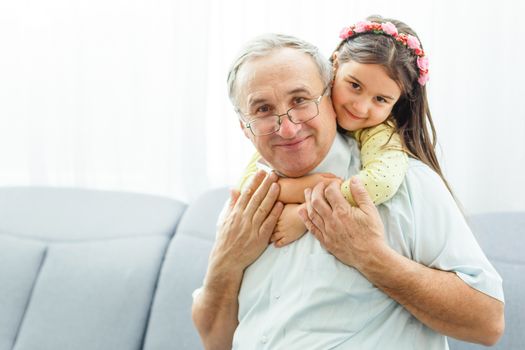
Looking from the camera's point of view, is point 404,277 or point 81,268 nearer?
point 404,277

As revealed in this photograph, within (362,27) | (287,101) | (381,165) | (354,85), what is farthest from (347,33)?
(381,165)

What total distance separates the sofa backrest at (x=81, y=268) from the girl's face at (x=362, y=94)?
98 centimetres

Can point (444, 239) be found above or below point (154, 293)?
above

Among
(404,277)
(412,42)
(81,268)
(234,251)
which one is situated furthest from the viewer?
(81,268)

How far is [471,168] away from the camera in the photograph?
235 cm

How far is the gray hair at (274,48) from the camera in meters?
1.60

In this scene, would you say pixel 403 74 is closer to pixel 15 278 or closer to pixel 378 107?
pixel 378 107

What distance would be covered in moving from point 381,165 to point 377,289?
30cm

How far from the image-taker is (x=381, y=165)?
1.56 m

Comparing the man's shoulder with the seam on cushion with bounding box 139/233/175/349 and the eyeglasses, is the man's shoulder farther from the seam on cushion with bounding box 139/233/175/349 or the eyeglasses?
the seam on cushion with bounding box 139/233/175/349

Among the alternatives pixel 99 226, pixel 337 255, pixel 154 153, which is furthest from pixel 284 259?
pixel 154 153

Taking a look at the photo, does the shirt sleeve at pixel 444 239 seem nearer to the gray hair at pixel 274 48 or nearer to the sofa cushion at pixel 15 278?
the gray hair at pixel 274 48

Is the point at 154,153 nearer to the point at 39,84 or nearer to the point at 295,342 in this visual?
the point at 39,84

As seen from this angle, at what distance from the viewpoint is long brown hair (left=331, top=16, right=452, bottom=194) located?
5.19ft
